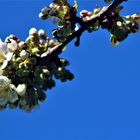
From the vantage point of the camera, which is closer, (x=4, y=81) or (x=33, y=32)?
(x=4, y=81)

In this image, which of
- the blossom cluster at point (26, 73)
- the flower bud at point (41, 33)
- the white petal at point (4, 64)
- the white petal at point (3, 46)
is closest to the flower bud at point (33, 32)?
the flower bud at point (41, 33)

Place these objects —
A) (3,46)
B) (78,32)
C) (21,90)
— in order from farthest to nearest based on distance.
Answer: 1. (3,46)
2. (78,32)
3. (21,90)

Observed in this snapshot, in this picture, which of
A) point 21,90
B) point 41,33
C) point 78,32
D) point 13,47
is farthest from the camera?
point 41,33

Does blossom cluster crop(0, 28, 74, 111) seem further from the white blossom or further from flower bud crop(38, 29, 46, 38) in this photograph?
flower bud crop(38, 29, 46, 38)

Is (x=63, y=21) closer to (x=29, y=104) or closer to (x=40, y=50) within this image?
(x=40, y=50)

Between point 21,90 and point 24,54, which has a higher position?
point 24,54

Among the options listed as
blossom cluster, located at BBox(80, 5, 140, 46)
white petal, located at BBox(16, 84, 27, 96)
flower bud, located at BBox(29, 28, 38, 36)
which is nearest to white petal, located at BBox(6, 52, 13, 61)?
white petal, located at BBox(16, 84, 27, 96)

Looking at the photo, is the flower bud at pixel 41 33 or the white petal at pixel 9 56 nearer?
the white petal at pixel 9 56

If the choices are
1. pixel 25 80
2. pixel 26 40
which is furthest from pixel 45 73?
pixel 26 40

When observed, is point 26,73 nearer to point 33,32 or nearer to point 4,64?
point 4,64

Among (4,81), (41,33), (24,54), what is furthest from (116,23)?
(4,81)

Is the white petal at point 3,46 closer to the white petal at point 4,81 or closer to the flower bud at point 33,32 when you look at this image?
the flower bud at point 33,32
